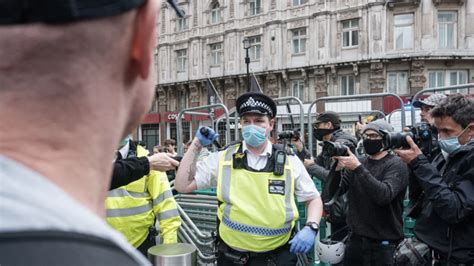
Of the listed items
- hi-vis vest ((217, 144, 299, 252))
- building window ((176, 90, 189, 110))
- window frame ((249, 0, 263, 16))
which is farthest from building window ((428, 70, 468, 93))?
hi-vis vest ((217, 144, 299, 252))

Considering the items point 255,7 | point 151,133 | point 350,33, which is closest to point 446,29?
point 350,33

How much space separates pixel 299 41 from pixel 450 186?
2271 centimetres

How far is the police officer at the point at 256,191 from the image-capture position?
292 centimetres

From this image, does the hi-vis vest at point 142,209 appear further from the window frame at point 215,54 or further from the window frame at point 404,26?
the window frame at point 215,54

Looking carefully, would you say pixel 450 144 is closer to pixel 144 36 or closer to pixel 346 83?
pixel 144 36

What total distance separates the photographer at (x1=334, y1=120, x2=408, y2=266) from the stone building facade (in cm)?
1920

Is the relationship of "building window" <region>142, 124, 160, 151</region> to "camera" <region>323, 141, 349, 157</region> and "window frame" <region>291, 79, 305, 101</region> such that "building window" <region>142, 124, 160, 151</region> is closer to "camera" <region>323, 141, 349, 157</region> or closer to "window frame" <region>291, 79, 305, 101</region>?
"window frame" <region>291, 79, 305, 101</region>

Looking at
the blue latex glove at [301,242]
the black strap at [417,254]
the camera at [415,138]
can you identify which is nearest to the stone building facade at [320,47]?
the camera at [415,138]

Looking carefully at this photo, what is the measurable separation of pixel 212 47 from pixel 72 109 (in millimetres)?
28144

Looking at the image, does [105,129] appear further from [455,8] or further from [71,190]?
[455,8]

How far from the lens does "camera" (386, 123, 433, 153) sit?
3156mm

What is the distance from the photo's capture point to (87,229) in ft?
1.89

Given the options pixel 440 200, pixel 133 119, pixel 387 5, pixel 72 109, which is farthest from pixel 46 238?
pixel 387 5

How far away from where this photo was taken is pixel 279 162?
3023 mm
